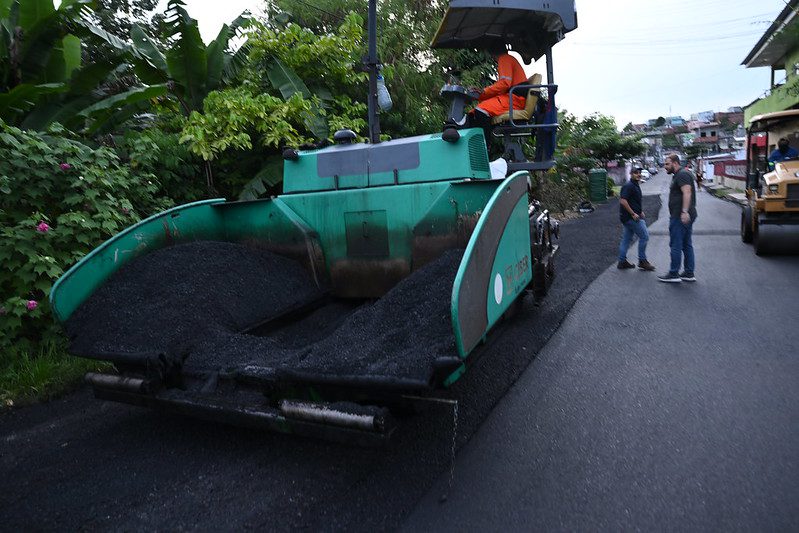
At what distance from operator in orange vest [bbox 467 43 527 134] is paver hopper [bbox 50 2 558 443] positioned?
47.3 inches

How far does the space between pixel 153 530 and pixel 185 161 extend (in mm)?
5687

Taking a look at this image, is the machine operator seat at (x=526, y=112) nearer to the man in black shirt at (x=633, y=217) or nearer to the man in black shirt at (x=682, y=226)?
the man in black shirt at (x=682, y=226)

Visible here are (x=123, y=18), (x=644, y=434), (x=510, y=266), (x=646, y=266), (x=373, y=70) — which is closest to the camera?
(x=644, y=434)

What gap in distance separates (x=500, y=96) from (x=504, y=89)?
8 cm

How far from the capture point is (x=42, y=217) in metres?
4.61

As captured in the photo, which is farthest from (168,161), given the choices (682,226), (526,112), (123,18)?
(123,18)

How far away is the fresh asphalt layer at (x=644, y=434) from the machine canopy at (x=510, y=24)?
3104mm

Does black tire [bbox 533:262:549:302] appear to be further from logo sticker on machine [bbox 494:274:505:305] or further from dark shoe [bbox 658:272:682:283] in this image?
dark shoe [bbox 658:272:682:283]

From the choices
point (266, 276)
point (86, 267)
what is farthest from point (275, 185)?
point (86, 267)

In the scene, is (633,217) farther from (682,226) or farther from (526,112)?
(526,112)

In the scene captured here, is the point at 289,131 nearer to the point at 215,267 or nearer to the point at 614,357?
the point at 215,267

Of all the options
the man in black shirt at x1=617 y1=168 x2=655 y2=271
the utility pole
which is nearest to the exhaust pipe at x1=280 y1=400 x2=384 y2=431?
the utility pole

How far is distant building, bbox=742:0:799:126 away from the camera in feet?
71.5

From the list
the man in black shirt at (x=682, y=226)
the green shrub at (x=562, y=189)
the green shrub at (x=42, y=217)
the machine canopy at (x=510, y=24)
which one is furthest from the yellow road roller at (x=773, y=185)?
the green shrub at (x=42, y=217)
